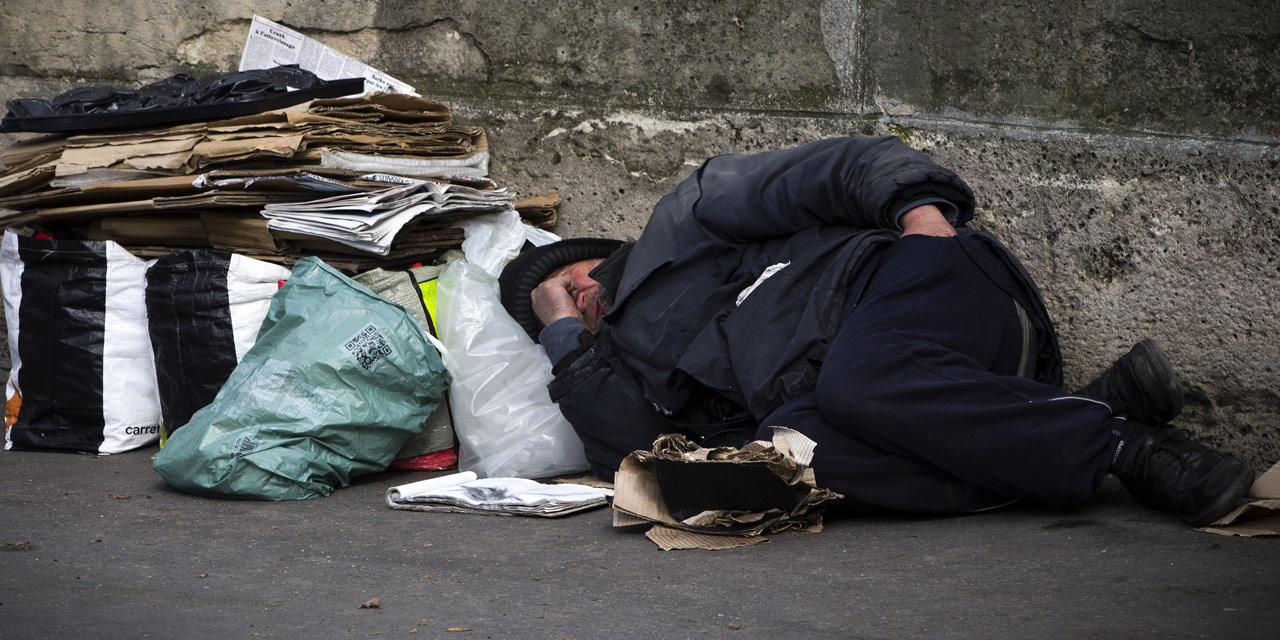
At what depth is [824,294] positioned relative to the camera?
8.06 ft

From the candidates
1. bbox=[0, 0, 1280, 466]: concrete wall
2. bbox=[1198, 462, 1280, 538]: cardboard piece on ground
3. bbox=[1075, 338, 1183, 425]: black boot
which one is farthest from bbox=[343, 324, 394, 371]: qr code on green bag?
bbox=[1198, 462, 1280, 538]: cardboard piece on ground

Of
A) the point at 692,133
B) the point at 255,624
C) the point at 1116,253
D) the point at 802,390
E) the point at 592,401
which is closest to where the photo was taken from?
the point at 255,624

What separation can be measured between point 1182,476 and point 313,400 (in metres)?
2.02

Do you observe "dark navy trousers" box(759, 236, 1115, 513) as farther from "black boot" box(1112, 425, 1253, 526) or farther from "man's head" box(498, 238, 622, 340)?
"man's head" box(498, 238, 622, 340)

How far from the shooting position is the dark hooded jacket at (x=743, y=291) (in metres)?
2.47

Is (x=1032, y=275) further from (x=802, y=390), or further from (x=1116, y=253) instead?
(x=802, y=390)

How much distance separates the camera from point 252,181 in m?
3.01

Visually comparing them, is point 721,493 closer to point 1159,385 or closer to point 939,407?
point 939,407

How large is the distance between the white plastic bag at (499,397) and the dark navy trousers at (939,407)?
2.45 feet

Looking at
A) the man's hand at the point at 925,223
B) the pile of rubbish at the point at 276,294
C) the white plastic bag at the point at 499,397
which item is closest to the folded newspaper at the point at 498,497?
the pile of rubbish at the point at 276,294

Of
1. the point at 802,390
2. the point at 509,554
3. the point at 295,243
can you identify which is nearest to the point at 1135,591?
the point at 802,390

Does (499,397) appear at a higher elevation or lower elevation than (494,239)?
lower

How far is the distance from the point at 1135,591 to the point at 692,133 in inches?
78.4

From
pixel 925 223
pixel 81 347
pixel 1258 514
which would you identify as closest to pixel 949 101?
pixel 925 223
